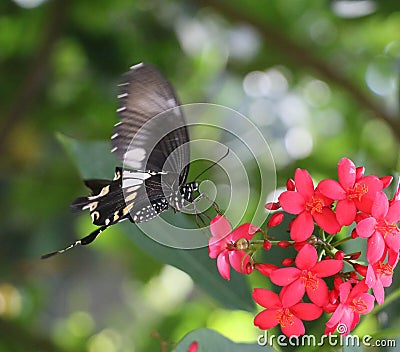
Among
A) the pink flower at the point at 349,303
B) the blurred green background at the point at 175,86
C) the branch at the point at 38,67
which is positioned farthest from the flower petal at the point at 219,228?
A: the branch at the point at 38,67

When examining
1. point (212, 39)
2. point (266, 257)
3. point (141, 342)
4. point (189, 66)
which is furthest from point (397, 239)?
point (212, 39)

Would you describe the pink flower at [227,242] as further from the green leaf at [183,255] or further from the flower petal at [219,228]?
the green leaf at [183,255]

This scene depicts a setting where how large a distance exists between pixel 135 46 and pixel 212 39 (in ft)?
0.92

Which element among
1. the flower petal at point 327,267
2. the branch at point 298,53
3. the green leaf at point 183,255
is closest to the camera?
the flower petal at point 327,267

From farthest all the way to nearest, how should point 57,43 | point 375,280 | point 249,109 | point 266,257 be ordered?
point 249,109 < point 57,43 < point 266,257 < point 375,280

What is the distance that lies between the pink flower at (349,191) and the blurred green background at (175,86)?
0.63 metres

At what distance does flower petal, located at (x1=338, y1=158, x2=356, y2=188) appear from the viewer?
21.3 inches

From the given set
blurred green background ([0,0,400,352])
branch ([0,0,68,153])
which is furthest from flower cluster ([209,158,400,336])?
branch ([0,0,68,153])

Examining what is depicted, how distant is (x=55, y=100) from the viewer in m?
1.46

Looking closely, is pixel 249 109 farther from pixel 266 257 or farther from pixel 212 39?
pixel 266 257

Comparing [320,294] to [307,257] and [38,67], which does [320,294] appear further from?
[38,67]

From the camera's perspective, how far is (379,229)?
1.73ft

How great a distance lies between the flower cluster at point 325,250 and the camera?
0.52 m

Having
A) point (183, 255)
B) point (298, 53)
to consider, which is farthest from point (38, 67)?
point (183, 255)
